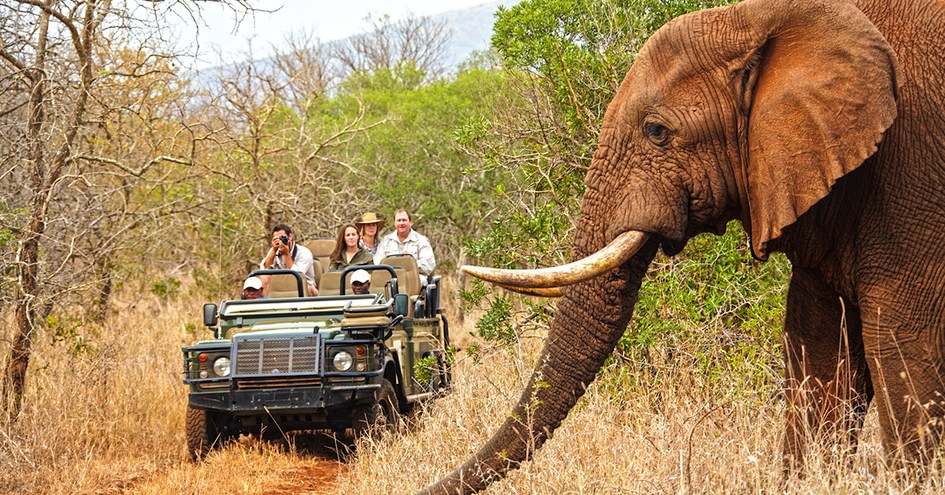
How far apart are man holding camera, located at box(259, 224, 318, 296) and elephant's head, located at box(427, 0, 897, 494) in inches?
231

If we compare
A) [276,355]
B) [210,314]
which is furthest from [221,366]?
[210,314]

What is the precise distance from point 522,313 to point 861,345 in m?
4.54

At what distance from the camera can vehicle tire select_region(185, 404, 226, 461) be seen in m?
9.07

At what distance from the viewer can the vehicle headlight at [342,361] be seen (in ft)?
29.1

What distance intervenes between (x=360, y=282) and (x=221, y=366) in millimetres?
1783

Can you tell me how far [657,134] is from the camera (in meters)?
4.93

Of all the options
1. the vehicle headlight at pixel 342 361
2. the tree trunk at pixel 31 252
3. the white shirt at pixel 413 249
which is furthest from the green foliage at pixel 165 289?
the vehicle headlight at pixel 342 361

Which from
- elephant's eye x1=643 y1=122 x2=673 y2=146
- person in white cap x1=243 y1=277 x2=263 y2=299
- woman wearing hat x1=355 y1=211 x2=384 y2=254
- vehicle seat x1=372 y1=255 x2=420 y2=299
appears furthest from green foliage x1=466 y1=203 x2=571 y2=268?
woman wearing hat x1=355 y1=211 x2=384 y2=254

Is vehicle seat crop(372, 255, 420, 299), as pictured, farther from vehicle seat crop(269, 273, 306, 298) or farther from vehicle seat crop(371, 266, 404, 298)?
vehicle seat crop(269, 273, 306, 298)

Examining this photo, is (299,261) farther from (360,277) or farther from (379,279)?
(360,277)

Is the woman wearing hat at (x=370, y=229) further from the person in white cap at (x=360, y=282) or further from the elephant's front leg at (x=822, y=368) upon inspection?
the elephant's front leg at (x=822, y=368)

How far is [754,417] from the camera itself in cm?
668

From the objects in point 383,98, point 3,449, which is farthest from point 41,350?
point 383,98

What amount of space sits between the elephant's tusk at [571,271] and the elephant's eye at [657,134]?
39 centimetres
